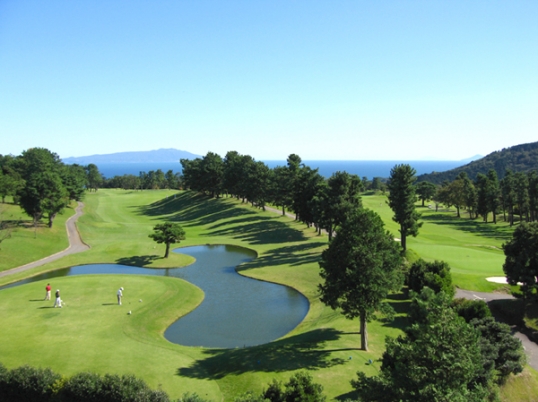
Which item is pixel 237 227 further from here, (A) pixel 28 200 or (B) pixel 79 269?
(A) pixel 28 200

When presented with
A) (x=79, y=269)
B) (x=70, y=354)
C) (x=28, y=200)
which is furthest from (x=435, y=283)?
(x=28, y=200)

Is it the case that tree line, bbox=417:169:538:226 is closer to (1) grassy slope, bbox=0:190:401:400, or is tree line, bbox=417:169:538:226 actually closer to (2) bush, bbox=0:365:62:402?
(1) grassy slope, bbox=0:190:401:400

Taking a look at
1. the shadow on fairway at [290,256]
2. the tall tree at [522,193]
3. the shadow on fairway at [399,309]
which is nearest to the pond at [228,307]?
the shadow on fairway at [290,256]

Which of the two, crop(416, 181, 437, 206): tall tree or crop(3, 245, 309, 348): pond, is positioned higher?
crop(416, 181, 437, 206): tall tree

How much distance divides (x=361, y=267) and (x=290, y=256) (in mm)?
33356

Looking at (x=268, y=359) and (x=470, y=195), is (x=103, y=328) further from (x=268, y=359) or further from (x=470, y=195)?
(x=470, y=195)

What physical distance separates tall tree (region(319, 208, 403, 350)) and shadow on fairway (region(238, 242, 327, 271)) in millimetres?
26629

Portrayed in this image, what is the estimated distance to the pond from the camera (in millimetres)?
34031

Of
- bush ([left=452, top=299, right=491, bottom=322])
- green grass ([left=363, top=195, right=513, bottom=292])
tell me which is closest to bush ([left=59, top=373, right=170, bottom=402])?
bush ([left=452, top=299, right=491, bottom=322])

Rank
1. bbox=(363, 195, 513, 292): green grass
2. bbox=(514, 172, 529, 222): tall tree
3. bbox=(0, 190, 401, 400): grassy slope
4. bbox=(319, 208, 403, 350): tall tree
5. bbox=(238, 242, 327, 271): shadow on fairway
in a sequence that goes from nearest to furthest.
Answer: bbox=(0, 190, 401, 400): grassy slope → bbox=(319, 208, 403, 350): tall tree → bbox=(363, 195, 513, 292): green grass → bbox=(238, 242, 327, 271): shadow on fairway → bbox=(514, 172, 529, 222): tall tree

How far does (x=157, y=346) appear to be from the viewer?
29.4 m

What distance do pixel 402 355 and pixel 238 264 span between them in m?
45.7

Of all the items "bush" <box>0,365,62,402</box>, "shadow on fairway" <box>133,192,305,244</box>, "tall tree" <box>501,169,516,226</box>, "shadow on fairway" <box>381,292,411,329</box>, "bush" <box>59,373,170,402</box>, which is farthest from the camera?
"tall tree" <box>501,169,516,226</box>

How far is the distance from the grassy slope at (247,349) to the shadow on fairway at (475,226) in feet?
11.8
